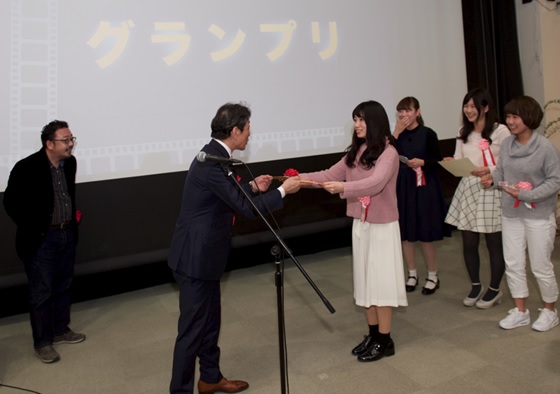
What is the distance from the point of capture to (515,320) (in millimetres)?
3277

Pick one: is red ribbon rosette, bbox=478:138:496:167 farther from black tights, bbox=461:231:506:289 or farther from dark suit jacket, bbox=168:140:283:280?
dark suit jacket, bbox=168:140:283:280

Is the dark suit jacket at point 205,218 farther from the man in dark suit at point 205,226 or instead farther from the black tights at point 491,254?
the black tights at point 491,254

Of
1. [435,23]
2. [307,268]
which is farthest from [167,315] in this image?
[435,23]

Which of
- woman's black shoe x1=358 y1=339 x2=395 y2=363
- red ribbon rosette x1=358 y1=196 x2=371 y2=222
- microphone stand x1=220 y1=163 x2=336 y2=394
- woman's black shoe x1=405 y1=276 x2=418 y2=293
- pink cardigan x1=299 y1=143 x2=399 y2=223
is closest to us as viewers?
microphone stand x1=220 y1=163 x2=336 y2=394

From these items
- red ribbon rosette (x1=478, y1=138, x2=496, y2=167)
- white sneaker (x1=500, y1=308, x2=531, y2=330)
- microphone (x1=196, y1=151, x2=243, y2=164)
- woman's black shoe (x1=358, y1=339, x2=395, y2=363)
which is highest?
red ribbon rosette (x1=478, y1=138, x2=496, y2=167)

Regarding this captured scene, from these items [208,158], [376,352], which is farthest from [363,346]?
[208,158]

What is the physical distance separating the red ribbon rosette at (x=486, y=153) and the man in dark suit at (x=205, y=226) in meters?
A: 1.59

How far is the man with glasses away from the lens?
10.3ft

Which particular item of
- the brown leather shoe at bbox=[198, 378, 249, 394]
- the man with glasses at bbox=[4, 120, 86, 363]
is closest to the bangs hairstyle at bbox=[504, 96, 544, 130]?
the brown leather shoe at bbox=[198, 378, 249, 394]

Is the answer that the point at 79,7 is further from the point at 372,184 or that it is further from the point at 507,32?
the point at 507,32

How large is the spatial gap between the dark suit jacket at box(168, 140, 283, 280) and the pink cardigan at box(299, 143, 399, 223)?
498 millimetres

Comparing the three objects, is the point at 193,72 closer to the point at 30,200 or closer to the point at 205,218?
the point at 30,200

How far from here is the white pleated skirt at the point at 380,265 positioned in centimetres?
279

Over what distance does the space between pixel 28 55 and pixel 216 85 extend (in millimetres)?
1443
